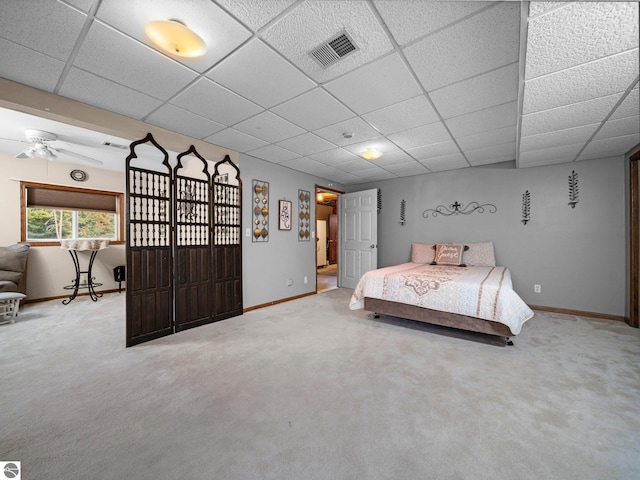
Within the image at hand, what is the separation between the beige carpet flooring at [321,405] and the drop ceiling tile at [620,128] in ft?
7.75

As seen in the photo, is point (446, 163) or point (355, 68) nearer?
point (355, 68)

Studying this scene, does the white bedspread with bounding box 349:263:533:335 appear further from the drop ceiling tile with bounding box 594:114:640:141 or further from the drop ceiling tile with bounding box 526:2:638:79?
the drop ceiling tile with bounding box 526:2:638:79

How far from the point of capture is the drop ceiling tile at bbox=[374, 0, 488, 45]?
4.89ft

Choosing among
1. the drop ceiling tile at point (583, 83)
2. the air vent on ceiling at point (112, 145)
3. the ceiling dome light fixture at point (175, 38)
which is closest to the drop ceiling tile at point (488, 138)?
the drop ceiling tile at point (583, 83)

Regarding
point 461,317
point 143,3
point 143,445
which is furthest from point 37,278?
point 461,317

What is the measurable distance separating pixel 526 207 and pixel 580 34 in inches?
140

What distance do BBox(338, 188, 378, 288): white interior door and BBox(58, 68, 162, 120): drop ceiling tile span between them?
4141 mm

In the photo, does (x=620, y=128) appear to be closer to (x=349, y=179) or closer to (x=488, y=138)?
(x=488, y=138)

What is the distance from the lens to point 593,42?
159cm

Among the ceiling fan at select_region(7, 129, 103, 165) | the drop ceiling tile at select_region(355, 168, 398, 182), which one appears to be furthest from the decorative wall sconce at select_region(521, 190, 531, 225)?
the ceiling fan at select_region(7, 129, 103, 165)

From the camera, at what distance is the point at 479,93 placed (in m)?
2.39

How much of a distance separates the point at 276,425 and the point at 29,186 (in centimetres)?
618

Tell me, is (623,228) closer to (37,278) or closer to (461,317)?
(461,317)

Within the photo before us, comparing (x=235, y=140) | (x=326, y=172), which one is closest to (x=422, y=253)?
(x=326, y=172)
